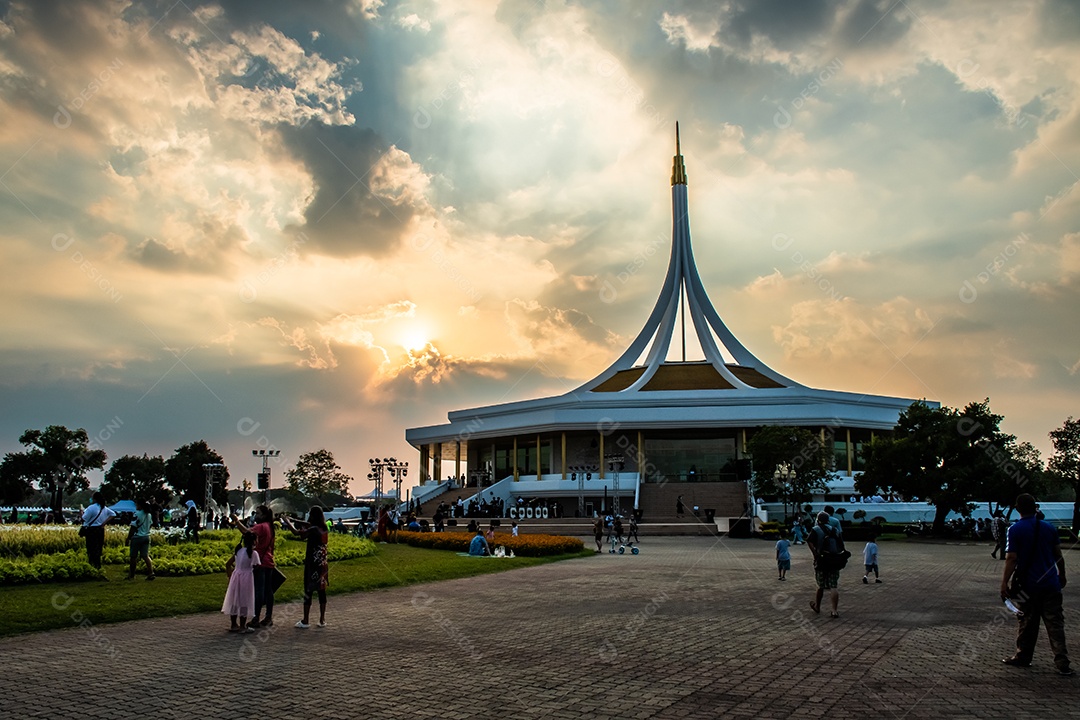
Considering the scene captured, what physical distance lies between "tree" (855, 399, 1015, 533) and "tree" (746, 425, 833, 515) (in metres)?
3.52

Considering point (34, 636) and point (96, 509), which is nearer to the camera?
point (34, 636)

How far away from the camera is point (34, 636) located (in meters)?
8.39

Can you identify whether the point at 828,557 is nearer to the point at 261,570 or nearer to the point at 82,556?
the point at 261,570

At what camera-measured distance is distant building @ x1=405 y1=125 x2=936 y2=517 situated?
154 ft

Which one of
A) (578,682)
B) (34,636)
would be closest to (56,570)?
(34,636)

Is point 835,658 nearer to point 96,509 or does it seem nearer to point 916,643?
point 916,643

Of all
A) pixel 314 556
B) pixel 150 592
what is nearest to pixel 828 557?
pixel 314 556

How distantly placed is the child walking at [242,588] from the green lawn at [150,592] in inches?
63.0

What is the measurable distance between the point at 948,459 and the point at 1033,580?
25189 mm

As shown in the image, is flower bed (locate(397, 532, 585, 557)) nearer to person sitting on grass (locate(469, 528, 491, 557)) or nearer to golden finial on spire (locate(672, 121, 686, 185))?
person sitting on grass (locate(469, 528, 491, 557))

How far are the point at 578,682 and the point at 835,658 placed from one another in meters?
2.52

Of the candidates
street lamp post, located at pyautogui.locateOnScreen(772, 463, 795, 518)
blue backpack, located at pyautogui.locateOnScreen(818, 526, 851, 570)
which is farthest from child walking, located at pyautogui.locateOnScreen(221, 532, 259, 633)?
street lamp post, located at pyautogui.locateOnScreen(772, 463, 795, 518)

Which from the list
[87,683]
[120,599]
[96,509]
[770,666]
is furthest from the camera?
[96,509]

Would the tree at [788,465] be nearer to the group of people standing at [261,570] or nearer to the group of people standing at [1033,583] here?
the group of people standing at [1033,583]
